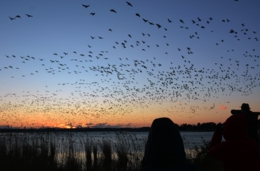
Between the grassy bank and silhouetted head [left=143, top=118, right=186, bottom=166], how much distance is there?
420 inches

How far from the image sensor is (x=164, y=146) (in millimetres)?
2264

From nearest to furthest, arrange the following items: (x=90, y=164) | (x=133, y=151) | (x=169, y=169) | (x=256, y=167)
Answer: (x=169, y=169) < (x=256, y=167) < (x=90, y=164) < (x=133, y=151)

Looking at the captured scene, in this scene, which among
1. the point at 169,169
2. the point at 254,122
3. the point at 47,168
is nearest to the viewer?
the point at 169,169

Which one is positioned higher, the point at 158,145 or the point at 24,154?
the point at 158,145

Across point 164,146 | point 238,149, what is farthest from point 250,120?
point 164,146

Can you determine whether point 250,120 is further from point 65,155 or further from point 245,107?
point 65,155

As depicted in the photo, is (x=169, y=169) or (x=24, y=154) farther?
(x=24, y=154)

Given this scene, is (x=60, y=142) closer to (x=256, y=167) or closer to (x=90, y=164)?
(x=90, y=164)

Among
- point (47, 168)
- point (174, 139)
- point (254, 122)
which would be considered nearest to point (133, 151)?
point (47, 168)

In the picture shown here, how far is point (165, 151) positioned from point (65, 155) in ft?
41.2

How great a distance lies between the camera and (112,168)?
13289 millimetres

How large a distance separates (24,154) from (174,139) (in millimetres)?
11962

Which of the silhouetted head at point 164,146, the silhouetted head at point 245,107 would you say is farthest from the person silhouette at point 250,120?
the silhouetted head at point 164,146

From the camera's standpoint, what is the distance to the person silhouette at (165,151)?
2229 millimetres
